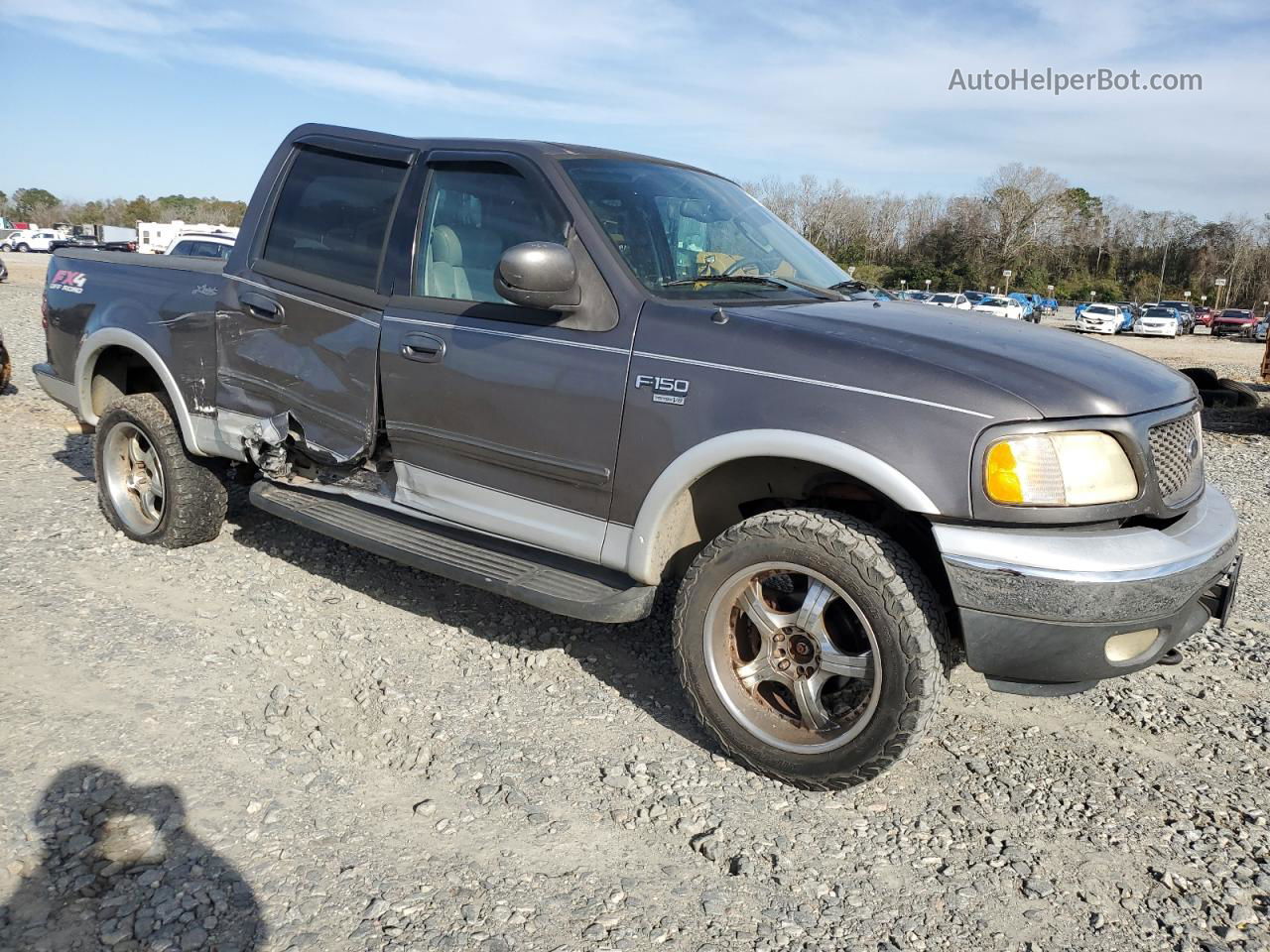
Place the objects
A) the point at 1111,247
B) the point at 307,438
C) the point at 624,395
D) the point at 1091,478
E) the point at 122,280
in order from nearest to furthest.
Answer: the point at 1091,478 < the point at 624,395 < the point at 307,438 < the point at 122,280 < the point at 1111,247

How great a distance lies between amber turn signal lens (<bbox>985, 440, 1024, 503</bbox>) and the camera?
2.67 meters

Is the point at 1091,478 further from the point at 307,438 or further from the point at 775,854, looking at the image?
the point at 307,438

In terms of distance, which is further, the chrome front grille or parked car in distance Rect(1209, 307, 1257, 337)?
parked car in distance Rect(1209, 307, 1257, 337)

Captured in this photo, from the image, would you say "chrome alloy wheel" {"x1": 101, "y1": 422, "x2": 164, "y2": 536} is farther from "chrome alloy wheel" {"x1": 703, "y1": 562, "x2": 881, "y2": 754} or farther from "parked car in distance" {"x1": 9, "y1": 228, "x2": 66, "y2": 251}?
"parked car in distance" {"x1": 9, "y1": 228, "x2": 66, "y2": 251}

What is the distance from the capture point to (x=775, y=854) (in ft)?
9.25

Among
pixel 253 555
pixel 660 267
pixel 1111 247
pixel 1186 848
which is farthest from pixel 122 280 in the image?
pixel 1111 247

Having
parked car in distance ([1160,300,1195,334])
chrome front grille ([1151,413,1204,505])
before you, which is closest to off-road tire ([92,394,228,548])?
chrome front grille ([1151,413,1204,505])

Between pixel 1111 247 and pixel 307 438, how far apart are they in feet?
283

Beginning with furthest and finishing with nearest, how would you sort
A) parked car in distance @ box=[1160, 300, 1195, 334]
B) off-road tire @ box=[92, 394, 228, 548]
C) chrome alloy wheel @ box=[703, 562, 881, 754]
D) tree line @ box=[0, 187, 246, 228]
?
tree line @ box=[0, 187, 246, 228], parked car in distance @ box=[1160, 300, 1195, 334], off-road tire @ box=[92, 394, 228, 548], chrome alloy wheel @ box=[703, 562, 881, 754]

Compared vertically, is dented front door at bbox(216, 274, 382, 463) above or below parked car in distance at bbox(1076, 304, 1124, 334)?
below

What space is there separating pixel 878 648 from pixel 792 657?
1.08 ft

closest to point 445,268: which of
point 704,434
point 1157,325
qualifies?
point 704,434

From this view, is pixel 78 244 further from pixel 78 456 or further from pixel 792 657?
pixel 792 657

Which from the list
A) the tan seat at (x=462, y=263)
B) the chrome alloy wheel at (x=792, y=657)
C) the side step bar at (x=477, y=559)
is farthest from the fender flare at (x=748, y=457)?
the tan seat at (x=462, y=263)
